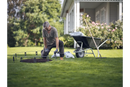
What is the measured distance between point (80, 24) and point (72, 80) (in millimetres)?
6820

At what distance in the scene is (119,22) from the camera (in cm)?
848

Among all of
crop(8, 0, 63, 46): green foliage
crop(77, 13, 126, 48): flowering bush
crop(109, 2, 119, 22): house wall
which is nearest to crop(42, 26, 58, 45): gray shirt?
crop(77, 13, 126, 48): flowering bush

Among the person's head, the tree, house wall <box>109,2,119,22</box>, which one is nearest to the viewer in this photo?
the person's head

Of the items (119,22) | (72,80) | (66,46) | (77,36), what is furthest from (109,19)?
(72,80)

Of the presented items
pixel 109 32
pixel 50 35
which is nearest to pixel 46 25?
pixel 50 35

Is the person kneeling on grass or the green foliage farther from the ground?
the green foliage

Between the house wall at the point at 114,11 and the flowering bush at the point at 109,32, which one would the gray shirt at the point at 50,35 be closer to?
the flowering bush at the point at 109,32

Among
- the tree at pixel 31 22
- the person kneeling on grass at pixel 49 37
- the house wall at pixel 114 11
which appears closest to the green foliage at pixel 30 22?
the tree at pixel 31 22

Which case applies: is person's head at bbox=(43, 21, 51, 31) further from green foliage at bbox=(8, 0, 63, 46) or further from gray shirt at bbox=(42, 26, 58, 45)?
green foliage at bbox=(8, 0, 63, 46)

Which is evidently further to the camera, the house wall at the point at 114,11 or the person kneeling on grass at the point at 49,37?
the house wall at the point at 114,11

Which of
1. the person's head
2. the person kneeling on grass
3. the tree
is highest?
the tree

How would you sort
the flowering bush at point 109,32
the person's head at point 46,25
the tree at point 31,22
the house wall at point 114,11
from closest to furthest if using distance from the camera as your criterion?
the person's head at point 46,25
the flowering bush at point 109,32
the house wall at point 114,11
the tree at point 31,22

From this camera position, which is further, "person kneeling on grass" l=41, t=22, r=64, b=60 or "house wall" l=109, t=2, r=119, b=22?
"house wall" l=109, t=2, r=119, b=22

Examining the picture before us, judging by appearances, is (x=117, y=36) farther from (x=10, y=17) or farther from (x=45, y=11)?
(x=10, y=17)
